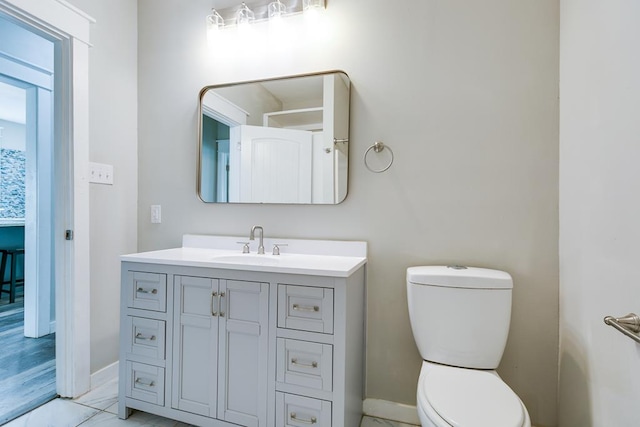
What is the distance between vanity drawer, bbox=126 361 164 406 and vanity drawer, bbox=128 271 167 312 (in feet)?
0.96

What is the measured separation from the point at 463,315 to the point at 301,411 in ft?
2.56

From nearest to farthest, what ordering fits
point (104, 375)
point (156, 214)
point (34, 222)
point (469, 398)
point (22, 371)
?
point (469, 398), point (104, 375), point (22, 371), point (156, 214), point (34, 222)

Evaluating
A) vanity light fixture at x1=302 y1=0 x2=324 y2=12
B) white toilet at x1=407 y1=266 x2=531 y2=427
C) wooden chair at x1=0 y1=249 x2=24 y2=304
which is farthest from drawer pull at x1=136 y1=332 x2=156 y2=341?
wooden chair at x1=0 y1=249 x2=24 y2=304

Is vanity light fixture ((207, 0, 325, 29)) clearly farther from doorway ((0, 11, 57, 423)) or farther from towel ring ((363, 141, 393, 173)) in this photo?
doorway ((0, 11, 57, 423))

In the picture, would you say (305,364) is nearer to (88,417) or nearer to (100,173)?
(88,417)

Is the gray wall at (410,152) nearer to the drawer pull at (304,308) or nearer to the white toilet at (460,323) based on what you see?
the white toilet at (460,323)

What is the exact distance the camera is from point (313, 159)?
1.72 metres

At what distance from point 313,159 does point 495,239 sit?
1.00 meters

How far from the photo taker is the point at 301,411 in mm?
1262

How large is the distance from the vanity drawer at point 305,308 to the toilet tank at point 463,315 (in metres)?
0.42

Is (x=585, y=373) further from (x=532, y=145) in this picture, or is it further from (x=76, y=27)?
(x=76, y=27)

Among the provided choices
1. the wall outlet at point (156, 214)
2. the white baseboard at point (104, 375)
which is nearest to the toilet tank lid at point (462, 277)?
the wall outlet at point (156, 214)

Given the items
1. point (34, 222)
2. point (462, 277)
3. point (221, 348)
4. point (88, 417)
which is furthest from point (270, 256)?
point (34, 222)

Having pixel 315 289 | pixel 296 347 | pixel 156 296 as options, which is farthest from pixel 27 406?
pixel 315 289
